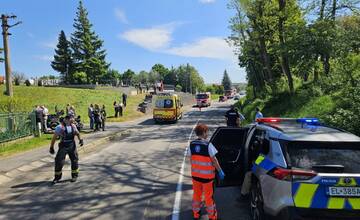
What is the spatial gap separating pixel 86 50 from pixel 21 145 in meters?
68.3

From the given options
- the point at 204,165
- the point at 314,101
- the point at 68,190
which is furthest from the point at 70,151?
the point at 314,101

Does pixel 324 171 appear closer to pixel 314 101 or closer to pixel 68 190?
pixel 68 190

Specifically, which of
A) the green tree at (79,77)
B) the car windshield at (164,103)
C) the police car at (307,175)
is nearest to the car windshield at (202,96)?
the green tree at (79,77)

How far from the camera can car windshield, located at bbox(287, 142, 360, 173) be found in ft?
18.8

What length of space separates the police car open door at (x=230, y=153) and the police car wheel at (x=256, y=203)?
1.05 meters

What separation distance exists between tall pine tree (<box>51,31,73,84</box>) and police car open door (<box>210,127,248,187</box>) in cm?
8029

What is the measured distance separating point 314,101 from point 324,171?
637 inches

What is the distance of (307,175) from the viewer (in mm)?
5566

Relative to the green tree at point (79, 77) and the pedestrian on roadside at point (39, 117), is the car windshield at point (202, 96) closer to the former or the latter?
the green tree at point (79, 77)

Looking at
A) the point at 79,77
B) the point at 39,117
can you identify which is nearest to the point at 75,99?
the point at 39,117

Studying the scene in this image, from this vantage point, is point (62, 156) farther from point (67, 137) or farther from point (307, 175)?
point (307, 175)

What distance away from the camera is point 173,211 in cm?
817

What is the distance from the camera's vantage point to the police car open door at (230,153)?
8.38 metres

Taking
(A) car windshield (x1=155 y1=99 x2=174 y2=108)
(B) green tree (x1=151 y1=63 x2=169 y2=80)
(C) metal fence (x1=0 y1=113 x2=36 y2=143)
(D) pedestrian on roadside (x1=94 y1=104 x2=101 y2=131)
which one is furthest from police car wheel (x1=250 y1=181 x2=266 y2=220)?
(B) green tree (x1=151 y1=63 x2=169 y2=80)
